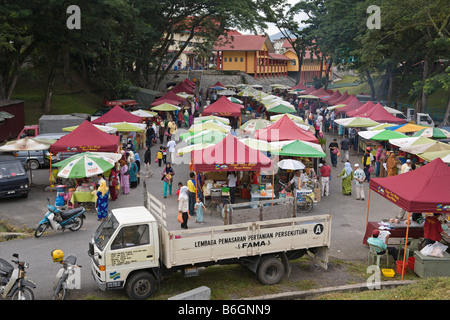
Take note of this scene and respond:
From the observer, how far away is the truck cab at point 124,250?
9.65m

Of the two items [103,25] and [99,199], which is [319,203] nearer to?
[99,199]

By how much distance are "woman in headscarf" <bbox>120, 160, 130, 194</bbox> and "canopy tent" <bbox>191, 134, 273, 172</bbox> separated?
133 inches

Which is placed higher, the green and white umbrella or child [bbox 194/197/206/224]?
the green and white umbrella

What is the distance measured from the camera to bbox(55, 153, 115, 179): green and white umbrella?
16.2m

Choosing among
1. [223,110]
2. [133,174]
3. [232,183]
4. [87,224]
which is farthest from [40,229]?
[223,110]

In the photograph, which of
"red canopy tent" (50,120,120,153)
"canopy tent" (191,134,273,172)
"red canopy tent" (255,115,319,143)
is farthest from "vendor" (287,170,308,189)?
"red canopy tent" (50,120,120,153)

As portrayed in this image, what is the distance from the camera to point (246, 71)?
7188cm

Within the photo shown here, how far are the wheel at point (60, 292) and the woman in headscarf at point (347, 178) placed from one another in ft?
39.9

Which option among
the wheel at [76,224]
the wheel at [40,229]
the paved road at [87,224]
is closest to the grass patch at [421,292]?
the paved road at [87,224]

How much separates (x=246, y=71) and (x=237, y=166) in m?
57.4

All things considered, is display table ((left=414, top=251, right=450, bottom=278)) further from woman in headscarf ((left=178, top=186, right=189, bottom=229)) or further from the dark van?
the dark van

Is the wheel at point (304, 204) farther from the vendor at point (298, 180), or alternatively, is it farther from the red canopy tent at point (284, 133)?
the red canopy tent at point (284, 133)

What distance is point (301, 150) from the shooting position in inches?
720

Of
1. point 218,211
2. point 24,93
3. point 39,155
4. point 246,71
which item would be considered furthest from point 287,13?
point 218,211
